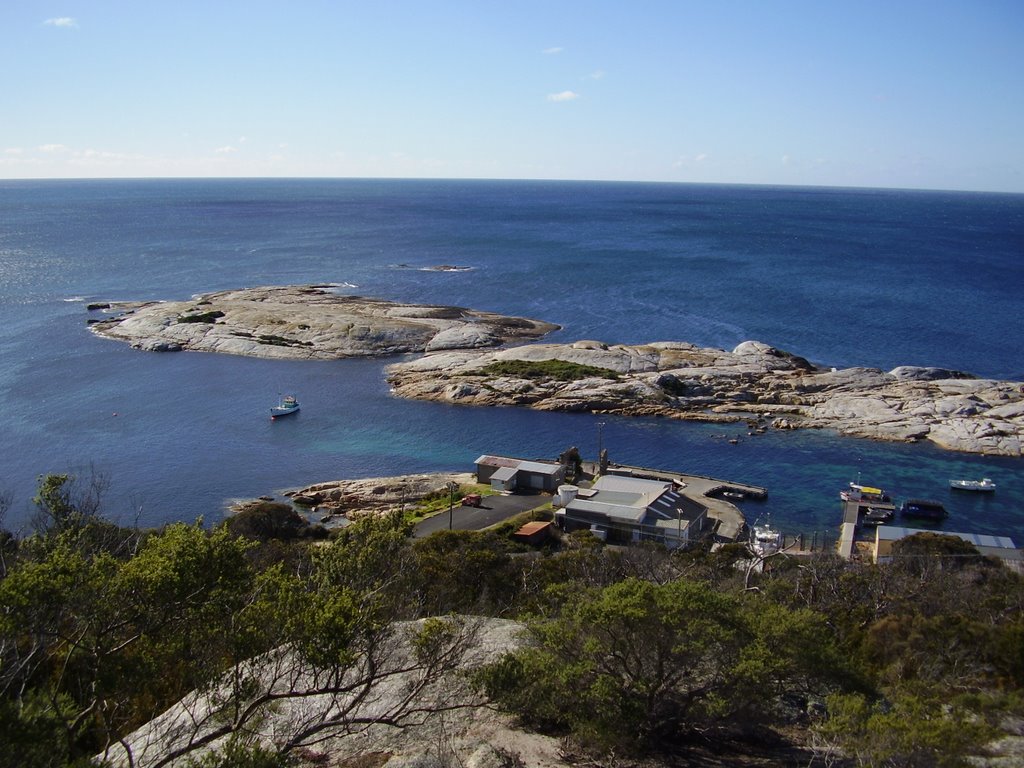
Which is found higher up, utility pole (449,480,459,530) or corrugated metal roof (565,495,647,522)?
corrugated metal roof (565,495,647,522)

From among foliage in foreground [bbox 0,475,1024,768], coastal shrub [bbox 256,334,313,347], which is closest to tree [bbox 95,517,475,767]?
foliage in foreground [bbox 0,475,1024,768]

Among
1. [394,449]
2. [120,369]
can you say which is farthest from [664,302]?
[120,369]

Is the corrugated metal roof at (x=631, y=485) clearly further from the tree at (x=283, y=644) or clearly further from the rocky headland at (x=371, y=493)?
the tree at (x=283, y=644)

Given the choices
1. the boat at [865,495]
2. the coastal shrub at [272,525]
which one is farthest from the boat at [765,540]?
the coastal shrub at [272,525]

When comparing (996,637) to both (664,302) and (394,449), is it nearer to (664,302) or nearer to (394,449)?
(394,449)

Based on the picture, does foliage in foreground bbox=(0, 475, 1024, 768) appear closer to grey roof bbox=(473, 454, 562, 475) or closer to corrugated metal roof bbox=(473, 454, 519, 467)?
grey roof bbox=(473, 454, 562, 475)

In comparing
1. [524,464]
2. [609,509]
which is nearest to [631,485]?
[609,509]

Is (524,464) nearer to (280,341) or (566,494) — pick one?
(566,494)
